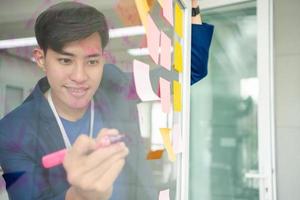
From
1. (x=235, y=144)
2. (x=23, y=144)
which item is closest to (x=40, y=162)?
(x=23, y=144)

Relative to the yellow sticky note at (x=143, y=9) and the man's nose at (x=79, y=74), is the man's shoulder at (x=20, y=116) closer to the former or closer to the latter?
the man's nose at (x=79, y=74)

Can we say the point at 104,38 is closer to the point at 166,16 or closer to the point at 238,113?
the point at 166,16

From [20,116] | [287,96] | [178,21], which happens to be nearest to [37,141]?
[20,116]

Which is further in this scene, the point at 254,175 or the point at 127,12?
the point at 254,175

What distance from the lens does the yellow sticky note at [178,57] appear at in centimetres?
106

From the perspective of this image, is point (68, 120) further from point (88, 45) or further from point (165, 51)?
point (165, 51)

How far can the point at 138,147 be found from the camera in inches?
27.8

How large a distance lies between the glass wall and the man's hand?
1.40m

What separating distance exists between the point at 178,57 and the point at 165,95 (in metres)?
0.22

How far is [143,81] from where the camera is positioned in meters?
0.76

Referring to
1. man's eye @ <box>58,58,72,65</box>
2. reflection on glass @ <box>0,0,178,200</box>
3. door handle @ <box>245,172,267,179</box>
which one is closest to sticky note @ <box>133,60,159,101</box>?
reflection on glass @ <box>0,0,178,200</box>

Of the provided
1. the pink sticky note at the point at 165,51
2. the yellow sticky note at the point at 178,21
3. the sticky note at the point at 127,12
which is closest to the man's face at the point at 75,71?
the sticky note at the point at 127,12

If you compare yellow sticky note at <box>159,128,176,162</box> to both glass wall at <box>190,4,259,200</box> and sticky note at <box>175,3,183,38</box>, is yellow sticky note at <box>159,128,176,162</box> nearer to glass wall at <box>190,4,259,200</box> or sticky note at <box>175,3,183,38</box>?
sticky note at <box>175,3,183,38</box>

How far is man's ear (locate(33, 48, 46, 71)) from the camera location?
450 mm
